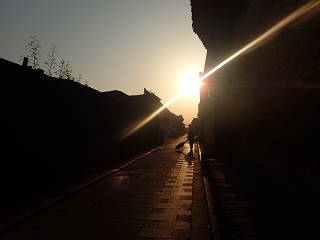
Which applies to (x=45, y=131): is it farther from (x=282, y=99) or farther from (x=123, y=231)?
(x=282, y=99)

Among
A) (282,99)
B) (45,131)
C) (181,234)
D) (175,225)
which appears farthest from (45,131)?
(282,99)

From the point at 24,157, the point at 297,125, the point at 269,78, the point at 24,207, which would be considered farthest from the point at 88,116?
the point at 297,125

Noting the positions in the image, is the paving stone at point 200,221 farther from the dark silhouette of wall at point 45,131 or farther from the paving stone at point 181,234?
the dark silhouette of wall at point 45,131

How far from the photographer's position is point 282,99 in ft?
10.6

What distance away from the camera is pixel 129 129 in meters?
13.7

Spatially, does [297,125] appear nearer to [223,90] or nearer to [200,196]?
[200,196]

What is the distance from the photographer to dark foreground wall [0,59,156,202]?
457 centimetres

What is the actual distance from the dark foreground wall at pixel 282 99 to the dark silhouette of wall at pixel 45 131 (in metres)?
6.18

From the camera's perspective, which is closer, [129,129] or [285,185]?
[285,185]

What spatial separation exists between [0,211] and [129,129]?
983cm

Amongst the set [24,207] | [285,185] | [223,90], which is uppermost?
[223,90]

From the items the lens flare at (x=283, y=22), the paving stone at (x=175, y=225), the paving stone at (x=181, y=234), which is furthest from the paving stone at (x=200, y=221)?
the lens flare at (x=283, y=22)

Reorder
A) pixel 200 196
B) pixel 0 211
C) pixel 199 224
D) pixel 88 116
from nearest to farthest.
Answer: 1. pixel 199 224
2. pixel 0 211
3. pixel 200 196
4. pixel 88 116

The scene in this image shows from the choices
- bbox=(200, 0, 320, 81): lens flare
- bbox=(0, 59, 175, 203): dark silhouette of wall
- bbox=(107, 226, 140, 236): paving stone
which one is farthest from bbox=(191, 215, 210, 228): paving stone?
bbox=(0, 59, 175, 203): dark silhouette of wall
